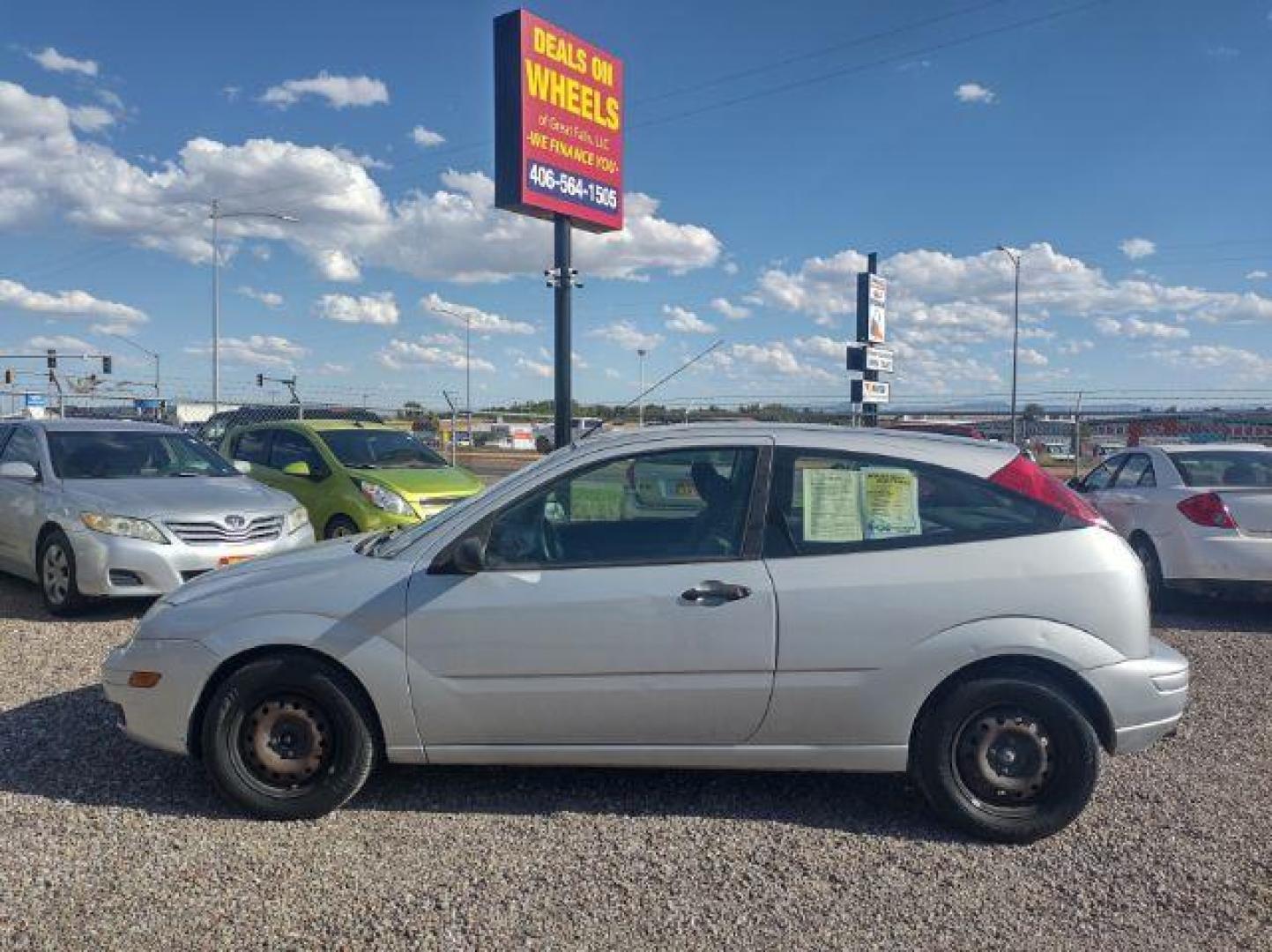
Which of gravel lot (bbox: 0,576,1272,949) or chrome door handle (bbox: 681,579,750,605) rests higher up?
chrome door handle (bbox: 681,579,750,605)

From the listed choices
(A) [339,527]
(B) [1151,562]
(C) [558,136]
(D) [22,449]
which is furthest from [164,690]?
(C) [558,136]

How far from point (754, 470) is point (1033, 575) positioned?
114 centimetres

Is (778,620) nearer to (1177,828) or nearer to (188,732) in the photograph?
(1177,828)

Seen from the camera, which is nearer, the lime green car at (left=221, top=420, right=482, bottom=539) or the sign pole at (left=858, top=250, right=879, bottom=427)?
the lime green car at (left=221, top=420, right=482, bottom=539)

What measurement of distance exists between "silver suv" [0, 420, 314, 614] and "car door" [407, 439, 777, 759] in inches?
139

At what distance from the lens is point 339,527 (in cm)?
1013

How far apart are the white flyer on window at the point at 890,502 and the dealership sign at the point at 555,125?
9870 millimetres

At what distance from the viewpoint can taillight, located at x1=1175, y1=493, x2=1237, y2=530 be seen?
766cm

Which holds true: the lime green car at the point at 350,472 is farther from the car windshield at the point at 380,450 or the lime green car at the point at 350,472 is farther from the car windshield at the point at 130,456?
the car windshield at the point at 130,456

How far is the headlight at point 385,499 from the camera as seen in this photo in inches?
384

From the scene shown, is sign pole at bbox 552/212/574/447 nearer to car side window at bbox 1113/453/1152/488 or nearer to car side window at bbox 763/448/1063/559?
car side window at bbox 1113/453/1152/488

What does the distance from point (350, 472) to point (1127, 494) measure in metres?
7.36

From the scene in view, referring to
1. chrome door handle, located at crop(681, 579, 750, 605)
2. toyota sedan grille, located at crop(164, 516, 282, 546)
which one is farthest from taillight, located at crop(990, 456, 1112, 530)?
toyota sedan grille, located at crop(164, 516, 282, 546)

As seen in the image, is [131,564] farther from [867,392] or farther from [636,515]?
[867,392]
